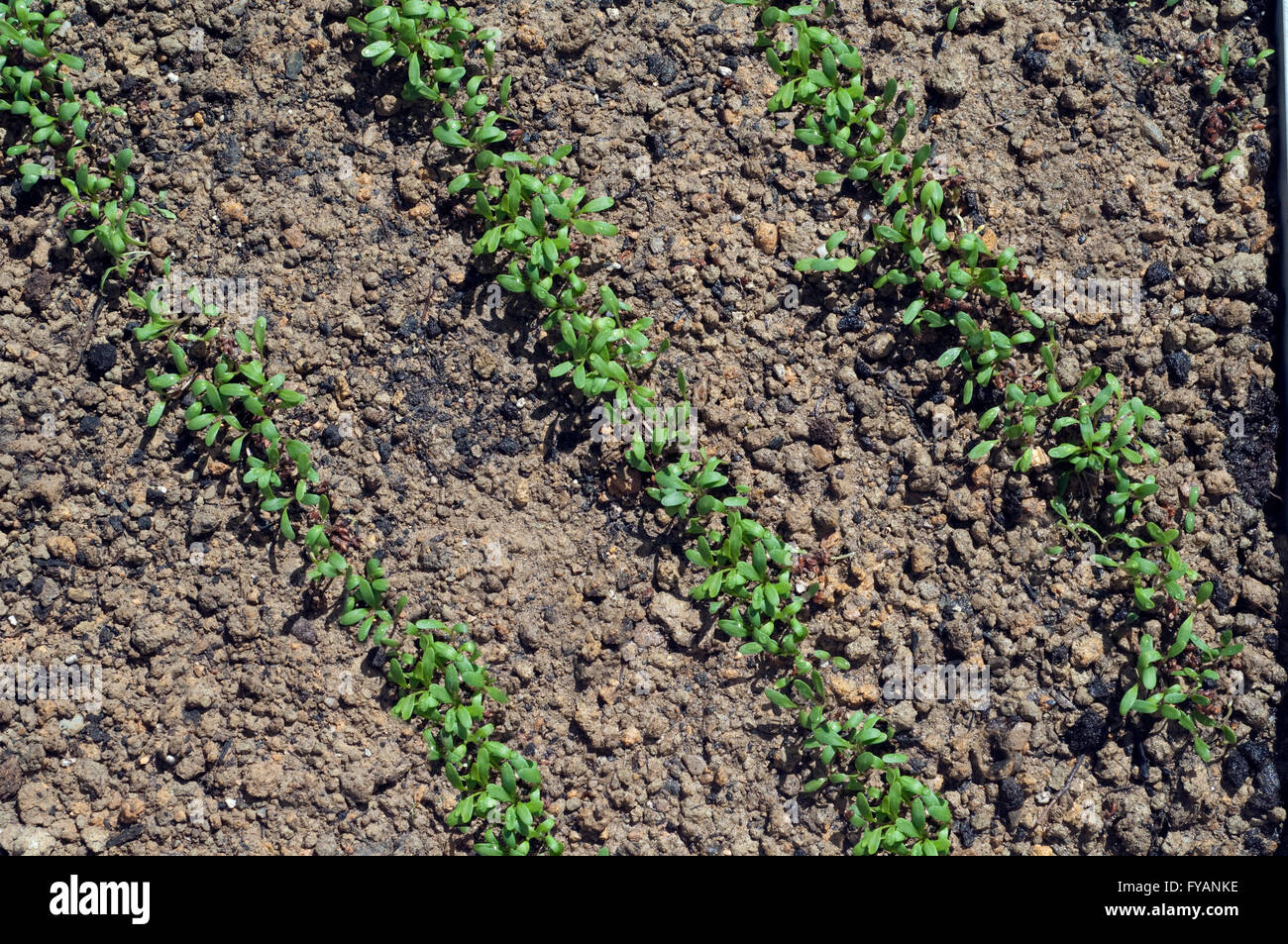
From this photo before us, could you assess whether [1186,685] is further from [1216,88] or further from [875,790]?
[1216,88]

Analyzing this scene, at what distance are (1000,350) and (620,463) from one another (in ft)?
4.04

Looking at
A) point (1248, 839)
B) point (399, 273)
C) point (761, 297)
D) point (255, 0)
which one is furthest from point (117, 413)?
point (1248, 839)

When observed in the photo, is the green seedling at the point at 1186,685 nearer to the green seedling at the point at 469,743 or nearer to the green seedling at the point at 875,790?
the green seedling at the point at 875,790

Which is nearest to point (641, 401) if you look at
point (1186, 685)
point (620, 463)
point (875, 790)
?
point (620, 463)

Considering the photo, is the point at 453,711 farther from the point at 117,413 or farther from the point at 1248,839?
the point at 1248,839

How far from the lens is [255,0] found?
3.15 metres

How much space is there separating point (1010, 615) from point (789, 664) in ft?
2.33

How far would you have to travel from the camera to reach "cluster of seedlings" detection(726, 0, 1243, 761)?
2926 mm

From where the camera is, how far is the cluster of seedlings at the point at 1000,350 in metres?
2.93

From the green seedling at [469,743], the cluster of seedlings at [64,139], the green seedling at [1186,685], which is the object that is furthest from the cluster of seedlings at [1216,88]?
the cluster of seedlings at [64,139]

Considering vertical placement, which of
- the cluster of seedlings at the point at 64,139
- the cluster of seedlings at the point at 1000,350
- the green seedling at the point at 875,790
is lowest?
the green seedling at the point at 875,790

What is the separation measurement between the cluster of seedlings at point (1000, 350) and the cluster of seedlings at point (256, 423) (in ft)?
5.48

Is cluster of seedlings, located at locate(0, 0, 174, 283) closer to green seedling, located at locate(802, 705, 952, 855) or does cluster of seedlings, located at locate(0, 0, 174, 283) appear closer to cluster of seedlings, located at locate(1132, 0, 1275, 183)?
green seedling, located at locate(802, 705, 952, 855)

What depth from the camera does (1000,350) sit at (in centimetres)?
296
